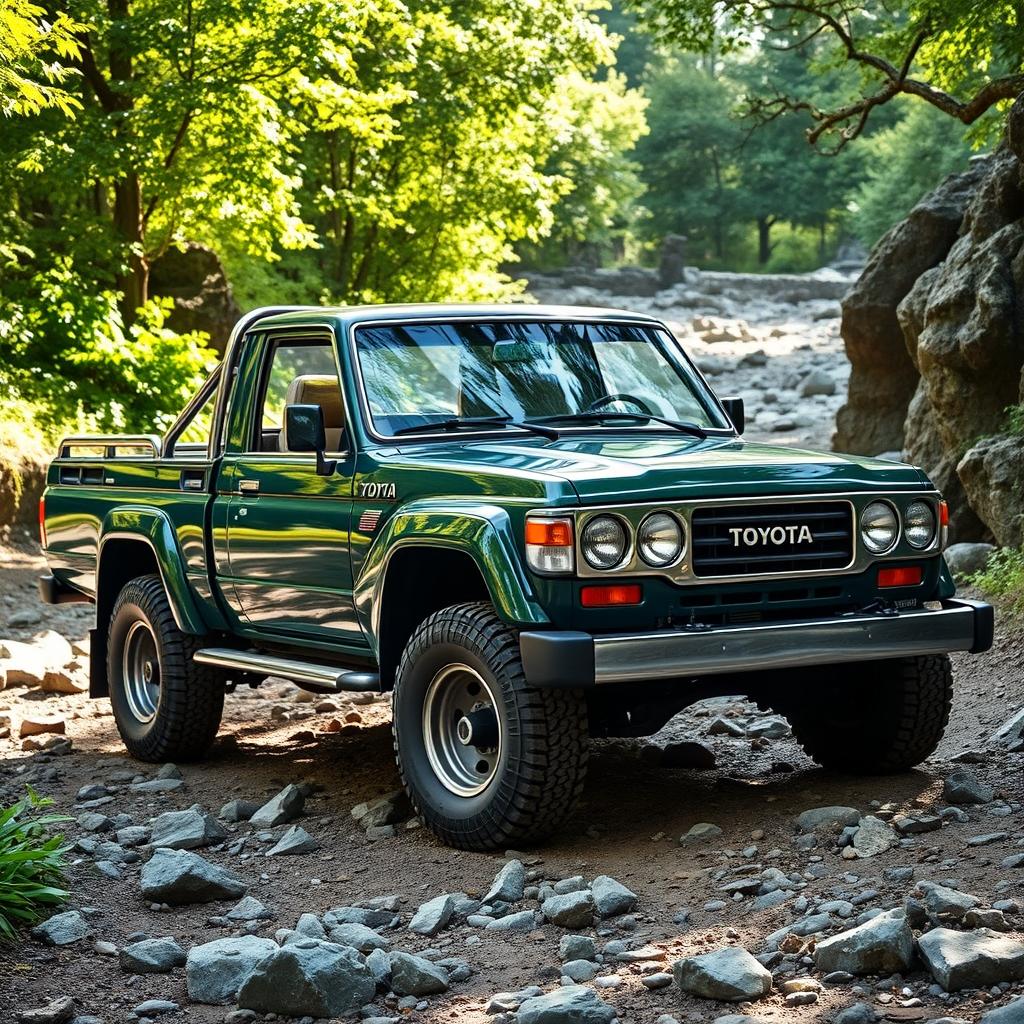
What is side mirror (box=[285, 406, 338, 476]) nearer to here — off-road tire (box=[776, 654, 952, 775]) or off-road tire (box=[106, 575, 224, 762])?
off-road tire (box=[106, 575, 224, 762])

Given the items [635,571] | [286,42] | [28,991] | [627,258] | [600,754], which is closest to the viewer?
[28,991]

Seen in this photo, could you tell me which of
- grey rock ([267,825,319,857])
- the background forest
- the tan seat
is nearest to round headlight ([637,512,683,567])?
grey rock ([267,825,319,857])

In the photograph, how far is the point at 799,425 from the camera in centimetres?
2645

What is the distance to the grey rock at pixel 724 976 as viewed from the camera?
4484 millimetres

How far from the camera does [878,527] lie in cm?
627

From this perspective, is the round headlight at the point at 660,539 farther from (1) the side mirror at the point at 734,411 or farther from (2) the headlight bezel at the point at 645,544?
(1) the side mirror at the point at 734,411

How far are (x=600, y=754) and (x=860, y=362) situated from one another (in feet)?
33.6

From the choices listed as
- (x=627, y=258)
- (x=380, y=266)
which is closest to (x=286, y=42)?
(x=380, y=266)

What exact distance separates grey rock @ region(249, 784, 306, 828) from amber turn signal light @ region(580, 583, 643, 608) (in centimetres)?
207

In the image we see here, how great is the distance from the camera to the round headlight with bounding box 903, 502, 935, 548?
20.8ft

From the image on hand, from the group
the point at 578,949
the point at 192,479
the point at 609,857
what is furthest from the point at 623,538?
the point at 192,479

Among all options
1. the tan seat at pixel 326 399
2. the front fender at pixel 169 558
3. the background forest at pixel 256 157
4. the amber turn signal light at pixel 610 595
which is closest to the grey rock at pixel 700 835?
the amber turn signal light at pixel 610 595

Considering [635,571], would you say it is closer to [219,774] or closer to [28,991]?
[28,991]

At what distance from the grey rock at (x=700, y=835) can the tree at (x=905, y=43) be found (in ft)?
28.1
